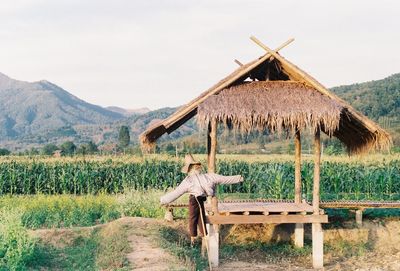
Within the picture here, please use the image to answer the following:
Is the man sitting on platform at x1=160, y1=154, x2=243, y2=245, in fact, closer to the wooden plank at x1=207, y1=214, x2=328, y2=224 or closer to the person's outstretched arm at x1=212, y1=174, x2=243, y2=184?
the person's outstretched arm at x1=212, y1=174, x2=243, y2=184

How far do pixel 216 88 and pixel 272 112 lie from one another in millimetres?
1106

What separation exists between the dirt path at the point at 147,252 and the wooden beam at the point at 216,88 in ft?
7.15

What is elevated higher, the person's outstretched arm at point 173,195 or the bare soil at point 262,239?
the person's outstretched arm at point 173,195

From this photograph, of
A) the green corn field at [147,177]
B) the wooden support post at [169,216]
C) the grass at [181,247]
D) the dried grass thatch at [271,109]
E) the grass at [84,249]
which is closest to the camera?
the grass at [84,249]

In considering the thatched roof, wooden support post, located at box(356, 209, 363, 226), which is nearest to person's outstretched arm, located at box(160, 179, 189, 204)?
the thatched roof

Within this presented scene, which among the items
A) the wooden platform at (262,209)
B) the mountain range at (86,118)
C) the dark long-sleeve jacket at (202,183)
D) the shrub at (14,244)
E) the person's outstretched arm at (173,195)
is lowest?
the shrub at (14,244)

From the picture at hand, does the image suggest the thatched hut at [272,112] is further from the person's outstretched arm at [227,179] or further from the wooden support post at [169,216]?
the wooden support post at [169,216]

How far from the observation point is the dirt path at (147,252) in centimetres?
919

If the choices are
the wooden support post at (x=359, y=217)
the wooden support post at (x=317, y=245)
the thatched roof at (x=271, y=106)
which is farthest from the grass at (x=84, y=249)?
the wooden support post at (x=359, y=217)

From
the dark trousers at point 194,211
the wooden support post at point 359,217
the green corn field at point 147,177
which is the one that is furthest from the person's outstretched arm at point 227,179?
the green corn field at point 147,177

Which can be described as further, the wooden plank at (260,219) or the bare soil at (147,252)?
the wooden plank at (260,219)

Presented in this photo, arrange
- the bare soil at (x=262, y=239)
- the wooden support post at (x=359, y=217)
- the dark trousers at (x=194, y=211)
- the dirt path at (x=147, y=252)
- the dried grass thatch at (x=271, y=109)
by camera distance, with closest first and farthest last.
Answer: the dirt path at (x=147, y=252), the dark trousers at (x=194, y=211), the bare soil at (x=262, y=239), the dried grass thatch at (x=271, y=109), the wooden support post at (x=359, y=217)

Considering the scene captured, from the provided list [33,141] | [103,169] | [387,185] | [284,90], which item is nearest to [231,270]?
[284,90]

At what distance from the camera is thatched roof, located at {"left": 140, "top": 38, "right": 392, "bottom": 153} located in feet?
34.1
